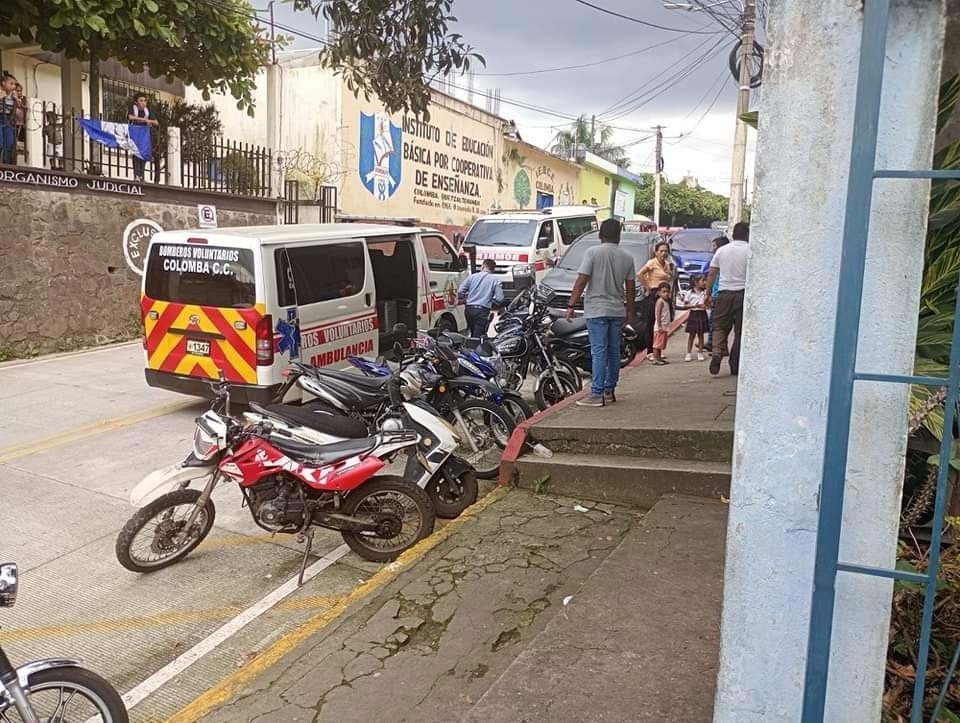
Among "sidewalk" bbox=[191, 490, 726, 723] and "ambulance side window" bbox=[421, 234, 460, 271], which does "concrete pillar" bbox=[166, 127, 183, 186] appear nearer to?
"ambulance side window" bbox=[421, 234, 460, 271]

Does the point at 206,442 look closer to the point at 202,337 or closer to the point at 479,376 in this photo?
the point at 479,376

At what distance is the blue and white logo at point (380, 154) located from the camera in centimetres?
1961

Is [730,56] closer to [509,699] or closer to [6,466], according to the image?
[6,466]

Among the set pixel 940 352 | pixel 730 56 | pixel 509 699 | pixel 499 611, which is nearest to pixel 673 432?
pixel 499 611

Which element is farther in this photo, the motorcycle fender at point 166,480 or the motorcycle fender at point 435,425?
the motorcycle fender at point 435,425

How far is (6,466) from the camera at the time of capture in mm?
6512

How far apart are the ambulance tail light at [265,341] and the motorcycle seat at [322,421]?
5.74ft

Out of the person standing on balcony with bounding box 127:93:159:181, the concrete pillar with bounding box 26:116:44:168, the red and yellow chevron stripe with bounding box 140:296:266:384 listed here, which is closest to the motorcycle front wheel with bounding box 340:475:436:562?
the red and yellow chevron stripe with bounding box 140:296:266:384

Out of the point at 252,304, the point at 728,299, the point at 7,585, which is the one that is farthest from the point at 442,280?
the point at 7,585

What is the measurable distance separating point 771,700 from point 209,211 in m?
13.3

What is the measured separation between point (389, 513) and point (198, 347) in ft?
12.0

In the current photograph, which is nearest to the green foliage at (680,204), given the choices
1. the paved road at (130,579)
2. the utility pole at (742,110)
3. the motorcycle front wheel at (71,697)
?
the utility pole at (742,110)

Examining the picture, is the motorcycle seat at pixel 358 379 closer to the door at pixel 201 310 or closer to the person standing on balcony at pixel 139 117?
the door at pixel 201 310

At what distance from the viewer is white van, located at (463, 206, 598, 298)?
640 inches
